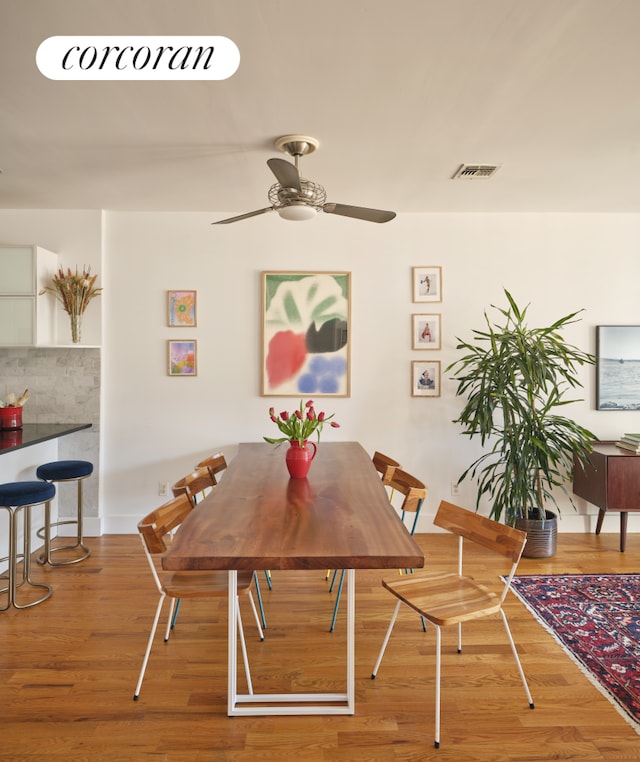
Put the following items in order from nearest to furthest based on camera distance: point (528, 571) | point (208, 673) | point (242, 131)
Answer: point (208, 673), point (242, 131), point (528, 571)

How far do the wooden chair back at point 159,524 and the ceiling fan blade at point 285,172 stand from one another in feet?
5.25

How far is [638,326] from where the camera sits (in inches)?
180

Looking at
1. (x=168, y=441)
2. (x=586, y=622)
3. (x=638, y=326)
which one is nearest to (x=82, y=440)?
(x=168, y=441)

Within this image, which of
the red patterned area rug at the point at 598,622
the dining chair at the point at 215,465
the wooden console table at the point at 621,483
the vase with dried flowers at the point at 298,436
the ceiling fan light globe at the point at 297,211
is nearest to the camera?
the red patterned area rug at the point at 598,622

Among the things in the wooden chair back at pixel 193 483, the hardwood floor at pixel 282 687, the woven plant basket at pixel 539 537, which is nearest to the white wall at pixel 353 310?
the woven plant basket at pixel 539 537

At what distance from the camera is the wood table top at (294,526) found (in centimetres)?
181

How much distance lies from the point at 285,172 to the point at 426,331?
2403 mm

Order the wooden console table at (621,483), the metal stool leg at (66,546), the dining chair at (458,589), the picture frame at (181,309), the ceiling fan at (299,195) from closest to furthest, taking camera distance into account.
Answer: the dining chair at (458,589) < the ceiling fan at (299,195) < the metal stool leg at (66,546) < the wooden console table at (621,483) < the picture frame at (181,309)

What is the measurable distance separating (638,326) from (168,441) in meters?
4.14

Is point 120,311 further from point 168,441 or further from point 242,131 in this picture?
point 242,131

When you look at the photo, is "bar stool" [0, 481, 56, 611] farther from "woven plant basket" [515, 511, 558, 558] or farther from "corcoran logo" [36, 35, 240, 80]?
"woven plant basket" [515, 511, 558, 558]

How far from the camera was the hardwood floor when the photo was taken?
6.55ft

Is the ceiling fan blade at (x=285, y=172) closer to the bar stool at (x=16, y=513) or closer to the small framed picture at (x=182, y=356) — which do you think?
the small framed picture at (x=182, y=356)

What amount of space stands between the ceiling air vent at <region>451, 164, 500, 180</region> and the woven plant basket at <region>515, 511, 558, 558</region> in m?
2.50
